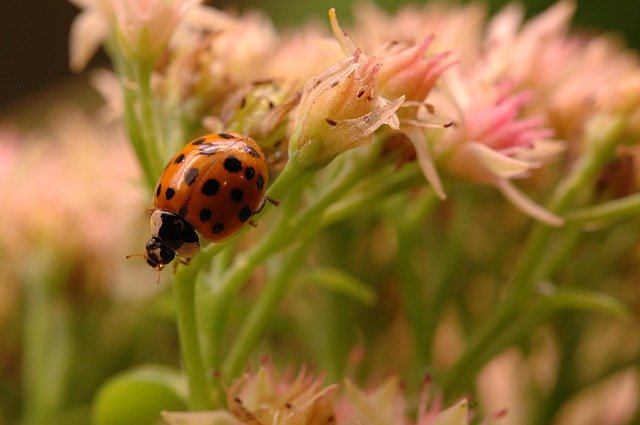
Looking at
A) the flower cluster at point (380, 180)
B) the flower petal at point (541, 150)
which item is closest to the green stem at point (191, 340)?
the flower cluster at point (380, 180)

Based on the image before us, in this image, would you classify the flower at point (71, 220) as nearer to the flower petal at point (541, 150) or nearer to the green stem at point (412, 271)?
the green stem at point (412, 271)

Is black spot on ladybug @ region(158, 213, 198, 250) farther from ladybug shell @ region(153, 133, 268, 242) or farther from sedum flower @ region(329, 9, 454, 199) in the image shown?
sedum flower @ region(329, 9, 454, 199)

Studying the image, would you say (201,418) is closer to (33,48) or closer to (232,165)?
(232,165)

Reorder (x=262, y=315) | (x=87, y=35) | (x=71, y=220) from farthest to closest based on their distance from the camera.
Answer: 1. (x=71, y=220)
2. (x=87, y=35)
3. (x=262, y=315)

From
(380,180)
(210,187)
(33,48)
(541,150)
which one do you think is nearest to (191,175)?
(210,187)

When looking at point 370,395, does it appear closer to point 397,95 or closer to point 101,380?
point 397,95

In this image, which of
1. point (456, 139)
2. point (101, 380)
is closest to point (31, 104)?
point (101, 380)
